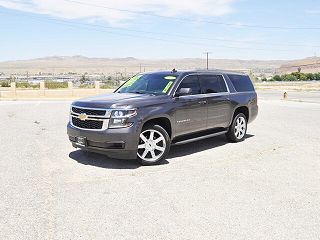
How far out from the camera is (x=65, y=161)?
7078mm

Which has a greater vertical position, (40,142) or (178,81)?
(178,81)

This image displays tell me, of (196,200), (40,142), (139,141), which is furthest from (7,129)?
(196,200)

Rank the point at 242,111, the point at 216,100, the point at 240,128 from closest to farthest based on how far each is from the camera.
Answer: the point at 216,100 < the point at 240,128 < the point at 242,111

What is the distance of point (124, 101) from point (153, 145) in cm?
99

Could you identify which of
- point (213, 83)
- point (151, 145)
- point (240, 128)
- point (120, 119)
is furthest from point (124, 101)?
point (240, 128)

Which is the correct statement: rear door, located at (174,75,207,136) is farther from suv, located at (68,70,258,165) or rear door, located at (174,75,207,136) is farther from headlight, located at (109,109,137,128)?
headlight, located at (109,109,137,128)

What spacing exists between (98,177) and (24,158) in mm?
Result: 2189

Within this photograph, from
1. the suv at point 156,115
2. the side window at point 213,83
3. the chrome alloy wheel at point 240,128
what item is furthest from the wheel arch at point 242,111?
the side window at point 213,83

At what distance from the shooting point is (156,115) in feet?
22.2

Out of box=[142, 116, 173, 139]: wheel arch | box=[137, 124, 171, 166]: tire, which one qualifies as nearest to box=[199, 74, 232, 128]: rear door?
box=[142, 116, 173, 139]: wheel arch

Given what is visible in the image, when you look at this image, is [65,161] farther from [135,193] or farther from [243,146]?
[243,146]

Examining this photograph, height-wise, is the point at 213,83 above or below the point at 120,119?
above

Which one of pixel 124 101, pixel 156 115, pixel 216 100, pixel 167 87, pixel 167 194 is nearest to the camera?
pixel 167 194

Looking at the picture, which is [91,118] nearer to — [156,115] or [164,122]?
[156,115]
